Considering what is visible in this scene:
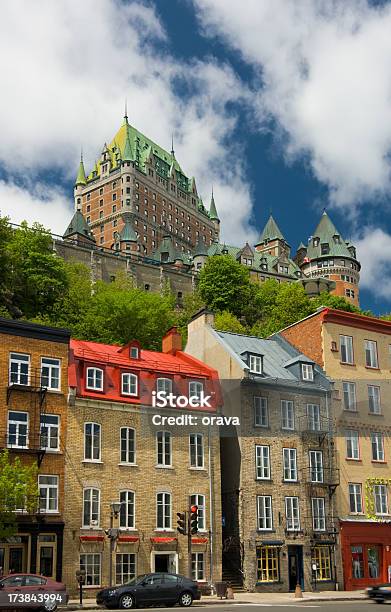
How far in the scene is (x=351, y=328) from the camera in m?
48.9

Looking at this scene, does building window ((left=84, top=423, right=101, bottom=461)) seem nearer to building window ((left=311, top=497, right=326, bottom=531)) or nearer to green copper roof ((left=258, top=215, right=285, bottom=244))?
building window ((left=311, top=497, right=326, bottom=531))

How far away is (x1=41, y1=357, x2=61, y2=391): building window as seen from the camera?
37188 millimetres

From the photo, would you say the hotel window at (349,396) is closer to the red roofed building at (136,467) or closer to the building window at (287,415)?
the building window at (287,415)

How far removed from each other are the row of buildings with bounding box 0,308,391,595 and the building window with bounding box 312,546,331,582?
0.26 feet

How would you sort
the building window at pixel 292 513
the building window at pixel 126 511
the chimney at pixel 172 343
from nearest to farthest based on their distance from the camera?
the building window at pixel 126 511 < the building window at pixel 292 513 < the chimney at pixel 172 343

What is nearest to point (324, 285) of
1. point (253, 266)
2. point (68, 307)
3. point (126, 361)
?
point (253, 266)

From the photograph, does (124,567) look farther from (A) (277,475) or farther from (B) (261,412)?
(B) (261,412)

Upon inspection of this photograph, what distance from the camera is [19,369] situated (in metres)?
36.6

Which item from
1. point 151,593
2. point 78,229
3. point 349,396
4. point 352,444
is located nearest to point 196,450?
point 352,444

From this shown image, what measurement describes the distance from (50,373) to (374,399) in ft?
70.4

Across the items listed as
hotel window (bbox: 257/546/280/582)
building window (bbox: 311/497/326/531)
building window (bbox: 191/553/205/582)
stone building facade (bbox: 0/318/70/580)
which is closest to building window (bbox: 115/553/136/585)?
stone building facade (bbox: 0/318/70/580)

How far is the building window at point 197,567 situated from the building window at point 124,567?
340cm

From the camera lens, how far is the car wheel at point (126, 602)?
29531mm

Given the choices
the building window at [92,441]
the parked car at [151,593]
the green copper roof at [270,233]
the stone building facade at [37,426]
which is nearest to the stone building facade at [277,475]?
the building window at [92,441]
